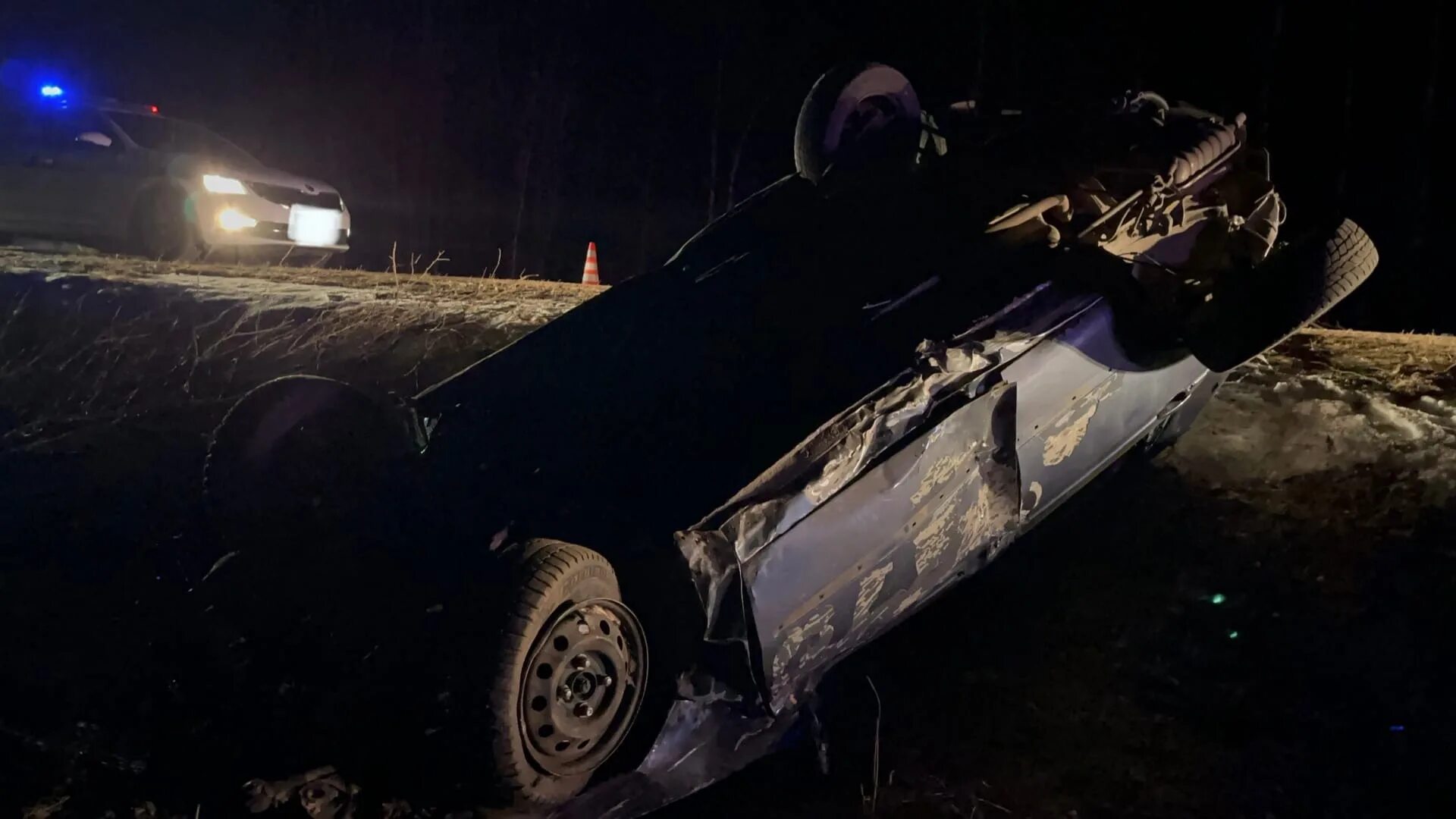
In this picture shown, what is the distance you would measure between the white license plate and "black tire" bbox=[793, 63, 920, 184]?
18.2ft

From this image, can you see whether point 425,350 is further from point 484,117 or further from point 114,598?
point 484,117

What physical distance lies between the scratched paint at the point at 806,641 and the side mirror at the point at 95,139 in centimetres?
796

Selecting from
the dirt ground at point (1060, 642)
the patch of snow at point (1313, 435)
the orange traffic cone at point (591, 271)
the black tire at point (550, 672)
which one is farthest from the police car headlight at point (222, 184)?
the patch of snow at point (1313, 435)

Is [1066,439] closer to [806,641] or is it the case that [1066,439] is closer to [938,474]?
[938,474]

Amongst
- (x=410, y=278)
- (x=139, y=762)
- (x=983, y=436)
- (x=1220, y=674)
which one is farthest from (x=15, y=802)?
(x=410, y=278)

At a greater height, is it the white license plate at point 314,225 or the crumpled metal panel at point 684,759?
the white license plate at point 314,225

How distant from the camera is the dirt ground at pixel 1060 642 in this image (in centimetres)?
301

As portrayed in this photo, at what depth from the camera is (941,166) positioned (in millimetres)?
4336

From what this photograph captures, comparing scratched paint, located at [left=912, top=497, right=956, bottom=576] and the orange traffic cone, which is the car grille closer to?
the orange traffic cone

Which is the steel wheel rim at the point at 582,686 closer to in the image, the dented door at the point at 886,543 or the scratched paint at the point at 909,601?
the dented door at the point at 886,543

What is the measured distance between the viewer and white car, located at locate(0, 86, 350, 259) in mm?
8305

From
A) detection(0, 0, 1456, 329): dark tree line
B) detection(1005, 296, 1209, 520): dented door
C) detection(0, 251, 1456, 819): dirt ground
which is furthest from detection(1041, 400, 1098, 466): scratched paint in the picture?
detection(0, 0, 1456, 329): dark tree line

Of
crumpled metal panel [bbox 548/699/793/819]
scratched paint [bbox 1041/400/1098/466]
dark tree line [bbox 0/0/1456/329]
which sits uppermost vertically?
dark tree line [bbox 0/0/1456/329]

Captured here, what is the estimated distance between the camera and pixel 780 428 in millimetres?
3072
